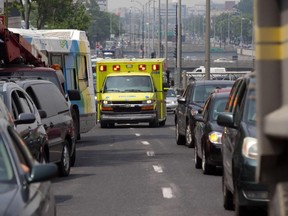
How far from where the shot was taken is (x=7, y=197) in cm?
866

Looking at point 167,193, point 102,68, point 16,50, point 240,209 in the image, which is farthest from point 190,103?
point 240,209

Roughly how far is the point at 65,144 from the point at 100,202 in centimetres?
465

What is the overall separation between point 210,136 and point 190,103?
816 cm

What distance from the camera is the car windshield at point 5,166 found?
9.25m

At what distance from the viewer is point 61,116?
67.4 feet

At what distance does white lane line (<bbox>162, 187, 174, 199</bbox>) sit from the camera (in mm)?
16391

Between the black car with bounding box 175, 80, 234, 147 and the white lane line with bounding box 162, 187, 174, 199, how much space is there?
907 centimetres

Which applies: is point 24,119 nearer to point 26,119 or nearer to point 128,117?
point 26,119

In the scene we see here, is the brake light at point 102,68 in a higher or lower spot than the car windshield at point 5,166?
lower

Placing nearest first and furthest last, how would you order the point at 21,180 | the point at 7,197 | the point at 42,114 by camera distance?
the point at 7,197 < the point at 21,180 < the point at 42,114

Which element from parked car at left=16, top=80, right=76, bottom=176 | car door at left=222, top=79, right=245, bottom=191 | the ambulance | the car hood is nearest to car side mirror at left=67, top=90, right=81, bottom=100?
parked car at left=16, top=80, right=76, bottom=176

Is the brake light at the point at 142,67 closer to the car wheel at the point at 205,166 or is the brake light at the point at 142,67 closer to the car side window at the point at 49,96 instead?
the car side window at the point at 49,96

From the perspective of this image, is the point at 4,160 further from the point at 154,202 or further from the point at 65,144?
the point at 65,144

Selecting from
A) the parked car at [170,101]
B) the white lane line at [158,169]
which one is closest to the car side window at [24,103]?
the white lane line at [158,169]
